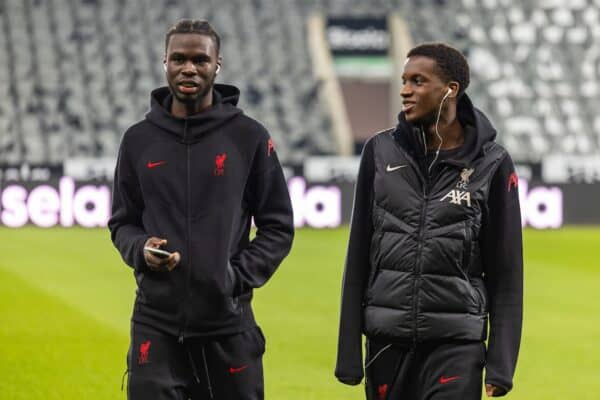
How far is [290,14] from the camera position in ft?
136

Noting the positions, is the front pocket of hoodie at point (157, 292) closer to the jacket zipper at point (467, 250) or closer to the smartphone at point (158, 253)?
the smartphone at point (158, 253)

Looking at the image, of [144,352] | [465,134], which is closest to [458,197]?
[465,134]

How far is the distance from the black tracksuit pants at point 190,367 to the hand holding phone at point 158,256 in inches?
10.8

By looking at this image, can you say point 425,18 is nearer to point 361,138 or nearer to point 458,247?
point 361,138

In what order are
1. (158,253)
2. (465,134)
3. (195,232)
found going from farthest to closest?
(465,134), (195,232), (158,253)

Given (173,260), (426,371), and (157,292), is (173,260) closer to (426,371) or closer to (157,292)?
(157,292)

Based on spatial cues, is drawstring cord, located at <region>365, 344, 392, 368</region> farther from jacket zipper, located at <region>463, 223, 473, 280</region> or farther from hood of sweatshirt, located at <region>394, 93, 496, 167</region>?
hood of sweatshirt, located at <region>394, 93, 496, 167</region>

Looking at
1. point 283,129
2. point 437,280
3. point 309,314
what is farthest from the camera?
point 283,129

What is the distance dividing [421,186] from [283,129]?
110ft

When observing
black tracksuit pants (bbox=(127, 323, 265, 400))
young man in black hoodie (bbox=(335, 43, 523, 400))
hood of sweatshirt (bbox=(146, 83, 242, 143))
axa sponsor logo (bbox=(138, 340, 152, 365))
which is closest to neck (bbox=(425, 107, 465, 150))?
young man in black hoodie (bbox=(335, 43, 523, 400))

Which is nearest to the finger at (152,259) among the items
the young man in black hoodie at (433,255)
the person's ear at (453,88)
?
the young man in black hoodie at (433,255)

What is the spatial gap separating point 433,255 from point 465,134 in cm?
51

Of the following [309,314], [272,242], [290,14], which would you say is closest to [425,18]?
[290,14]

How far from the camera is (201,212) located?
16.8 feet
